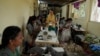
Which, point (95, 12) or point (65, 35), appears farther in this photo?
point (95, 12)

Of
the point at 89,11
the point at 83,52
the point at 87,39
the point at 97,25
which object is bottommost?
the point at 83,52

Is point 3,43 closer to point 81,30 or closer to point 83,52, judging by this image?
point 83,52

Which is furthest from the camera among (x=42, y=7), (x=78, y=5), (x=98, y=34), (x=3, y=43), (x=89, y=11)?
(x=42, y=7)

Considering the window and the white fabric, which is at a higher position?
the window

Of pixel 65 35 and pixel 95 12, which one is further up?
pixel 95 12

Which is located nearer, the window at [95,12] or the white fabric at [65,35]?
the white fabric at [65,35]

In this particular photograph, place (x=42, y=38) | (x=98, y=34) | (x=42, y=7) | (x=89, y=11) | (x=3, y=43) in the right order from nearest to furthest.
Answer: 1. (x=3, y=43)
2. (x=42, y=38)
3. (x=98, y=34)
4. (x=89, y=11)
5. (x=42, y=7)

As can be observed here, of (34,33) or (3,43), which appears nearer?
(3,43)

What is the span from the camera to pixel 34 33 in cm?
482

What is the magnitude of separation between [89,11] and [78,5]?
1826 mm

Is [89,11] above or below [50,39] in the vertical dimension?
above

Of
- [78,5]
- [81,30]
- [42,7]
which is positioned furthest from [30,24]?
[42,7]

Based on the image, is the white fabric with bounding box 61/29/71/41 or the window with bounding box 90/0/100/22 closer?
the white fabric with bounding box 61/29/71/41

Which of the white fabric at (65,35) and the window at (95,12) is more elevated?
the window at (95,12)
